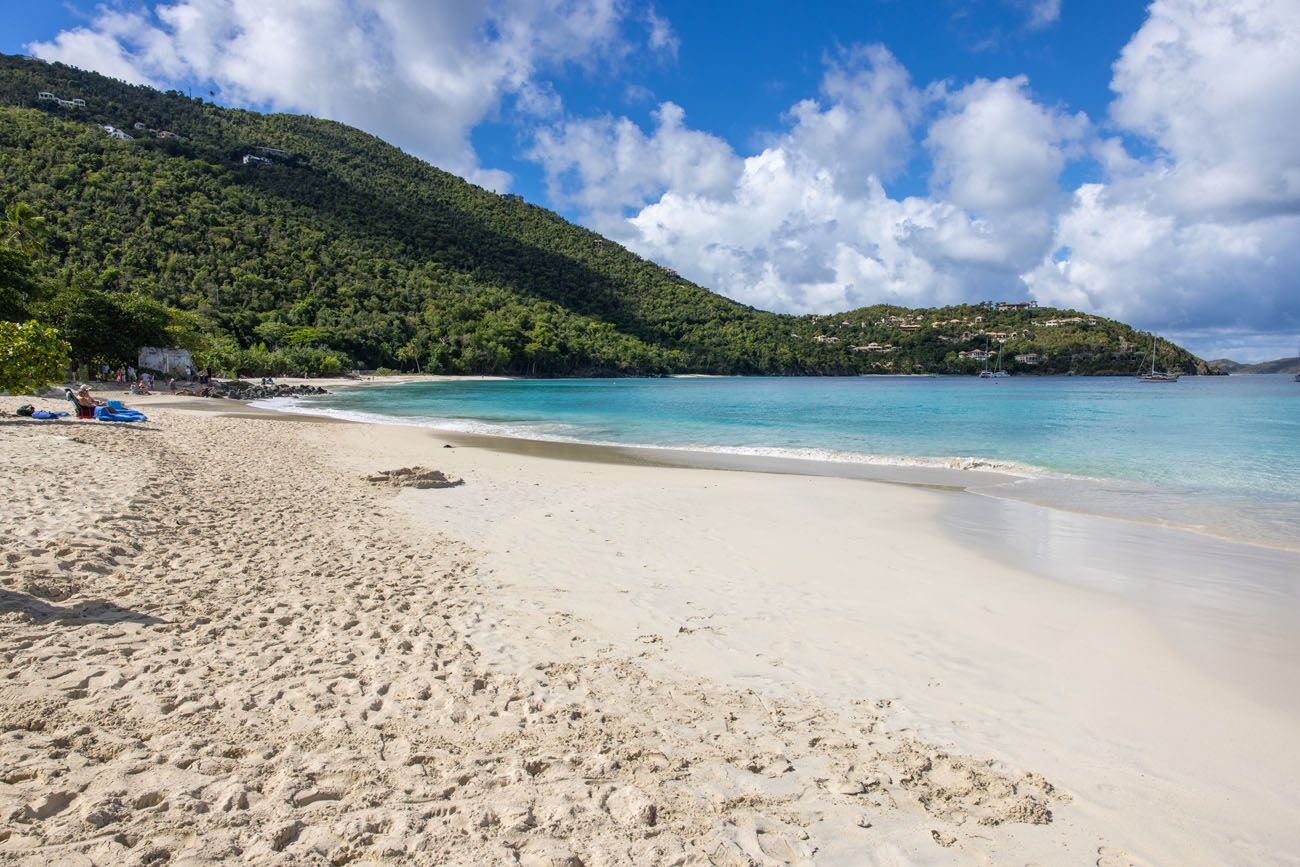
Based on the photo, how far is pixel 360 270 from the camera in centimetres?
10075

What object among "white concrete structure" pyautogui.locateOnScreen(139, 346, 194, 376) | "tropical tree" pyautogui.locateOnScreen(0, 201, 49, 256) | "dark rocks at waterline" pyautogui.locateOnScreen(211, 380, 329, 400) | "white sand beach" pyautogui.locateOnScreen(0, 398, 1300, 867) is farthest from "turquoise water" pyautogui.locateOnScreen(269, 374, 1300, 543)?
"tropical tree" pyautogui.locateOnScreen(0, 201, 49, 256)

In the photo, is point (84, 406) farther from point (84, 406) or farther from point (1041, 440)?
point (1041, 440)

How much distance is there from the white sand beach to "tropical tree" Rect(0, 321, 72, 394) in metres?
10.3

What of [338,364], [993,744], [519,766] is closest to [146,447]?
[519,766]

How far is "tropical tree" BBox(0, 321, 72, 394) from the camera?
15.7 m

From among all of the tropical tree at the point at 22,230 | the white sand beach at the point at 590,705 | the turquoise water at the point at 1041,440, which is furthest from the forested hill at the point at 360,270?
the white sand beach at the point at 590,705

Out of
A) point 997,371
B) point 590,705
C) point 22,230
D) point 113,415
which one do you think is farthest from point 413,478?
point 997,371

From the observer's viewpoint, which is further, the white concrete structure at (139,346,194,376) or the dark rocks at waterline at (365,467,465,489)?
the white concrete structure at (139,346,194,376)

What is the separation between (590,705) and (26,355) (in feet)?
63.9

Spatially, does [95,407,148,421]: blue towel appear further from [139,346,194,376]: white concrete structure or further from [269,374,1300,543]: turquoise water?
[139,346,194,376]: white concrete structure

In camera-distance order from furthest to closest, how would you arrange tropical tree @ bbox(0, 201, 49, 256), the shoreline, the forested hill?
1. the forested hill
2. tropical tree @ bbox(0, 201, 49, 256)
3. the shoreline

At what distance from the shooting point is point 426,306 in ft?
338

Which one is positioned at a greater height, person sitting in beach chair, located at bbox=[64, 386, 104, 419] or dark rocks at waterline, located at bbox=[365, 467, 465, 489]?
person sitting in beach chair, located at bbox=[64, 386, 104, 419]

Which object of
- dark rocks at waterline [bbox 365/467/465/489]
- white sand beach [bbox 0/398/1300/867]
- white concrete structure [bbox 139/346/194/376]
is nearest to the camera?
white sand beach [bbox 0/398/1300/867]
